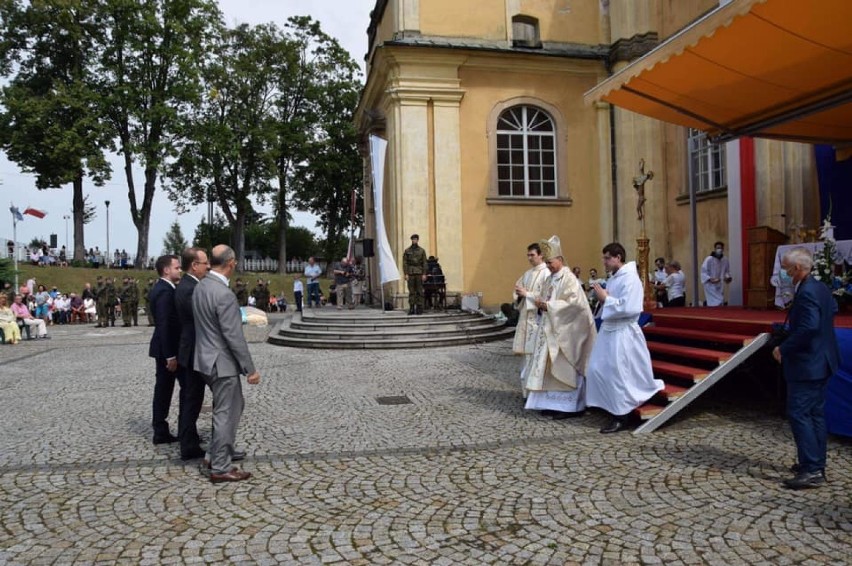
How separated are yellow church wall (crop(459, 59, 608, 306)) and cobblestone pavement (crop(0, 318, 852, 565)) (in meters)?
10.5

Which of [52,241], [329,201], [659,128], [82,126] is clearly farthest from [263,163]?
[659,128]

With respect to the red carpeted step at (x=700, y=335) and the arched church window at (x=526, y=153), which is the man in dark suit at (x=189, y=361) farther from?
the arched church window at (x=526, y=153)

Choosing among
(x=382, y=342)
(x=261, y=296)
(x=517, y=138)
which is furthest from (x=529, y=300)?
(x=261, y=296)

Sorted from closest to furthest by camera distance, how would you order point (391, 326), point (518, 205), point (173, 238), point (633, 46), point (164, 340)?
point (164, 340) → point (391, 326) → point (633, 46) → point (518, 205) → point (173, 238)

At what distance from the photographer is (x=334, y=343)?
13586 mm

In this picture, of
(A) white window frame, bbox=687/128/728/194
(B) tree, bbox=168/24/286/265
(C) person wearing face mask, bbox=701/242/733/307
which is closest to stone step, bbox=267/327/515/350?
(C) person wearing face mask, bbox=701/242/733/307

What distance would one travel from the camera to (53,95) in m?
32.6

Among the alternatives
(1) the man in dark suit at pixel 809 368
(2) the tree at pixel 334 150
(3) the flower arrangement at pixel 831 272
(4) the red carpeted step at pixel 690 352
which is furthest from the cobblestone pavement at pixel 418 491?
(2) the tree at pixel 334 150

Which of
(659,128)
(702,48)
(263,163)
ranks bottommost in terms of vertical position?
(702,48)

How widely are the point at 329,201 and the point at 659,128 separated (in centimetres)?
2673

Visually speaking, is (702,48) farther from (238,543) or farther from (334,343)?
(334,343)

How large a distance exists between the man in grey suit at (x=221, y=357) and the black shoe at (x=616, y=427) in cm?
339

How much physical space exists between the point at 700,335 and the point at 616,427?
6.65 feet

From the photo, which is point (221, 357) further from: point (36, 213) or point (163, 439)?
point (36, 213)
